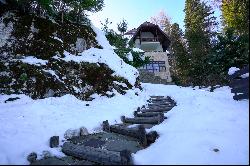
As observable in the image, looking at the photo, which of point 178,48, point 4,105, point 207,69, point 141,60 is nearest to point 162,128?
point 4,105

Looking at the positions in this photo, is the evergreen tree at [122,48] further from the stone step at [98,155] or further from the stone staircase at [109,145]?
the stone step at [98,155]

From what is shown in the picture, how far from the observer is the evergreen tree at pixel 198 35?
3152 cm

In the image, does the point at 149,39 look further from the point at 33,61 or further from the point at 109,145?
the point at 109,145

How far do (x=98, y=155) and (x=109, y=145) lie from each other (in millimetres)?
1498

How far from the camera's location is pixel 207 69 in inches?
1179

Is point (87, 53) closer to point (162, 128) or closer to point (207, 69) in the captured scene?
point (162, 128)

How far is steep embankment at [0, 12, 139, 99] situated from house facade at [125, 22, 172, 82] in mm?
24066

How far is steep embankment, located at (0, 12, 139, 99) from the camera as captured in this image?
12625mm

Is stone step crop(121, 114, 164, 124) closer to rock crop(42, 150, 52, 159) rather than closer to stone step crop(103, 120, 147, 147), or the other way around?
stone step crop(103, 120, 147, 147)

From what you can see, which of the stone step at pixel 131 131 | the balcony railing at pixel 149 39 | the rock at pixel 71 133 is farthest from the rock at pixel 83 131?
the balcony railing at pixel 149 39

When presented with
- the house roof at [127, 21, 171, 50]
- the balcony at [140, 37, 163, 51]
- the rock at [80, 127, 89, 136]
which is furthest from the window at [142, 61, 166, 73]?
the rock at [80, 127, 89, 136]

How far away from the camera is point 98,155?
640 centimetres

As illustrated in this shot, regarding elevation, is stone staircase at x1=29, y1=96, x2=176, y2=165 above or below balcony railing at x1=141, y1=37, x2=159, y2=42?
below

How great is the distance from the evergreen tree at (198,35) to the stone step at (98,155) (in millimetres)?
25069
